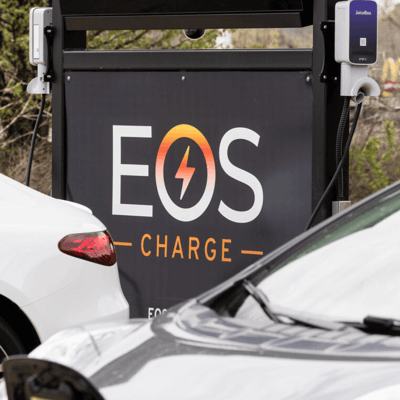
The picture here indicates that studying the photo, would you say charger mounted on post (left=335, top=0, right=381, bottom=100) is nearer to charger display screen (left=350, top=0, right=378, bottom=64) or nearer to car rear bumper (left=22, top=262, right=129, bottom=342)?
charger display screen (left=350, top=0, right=378, bottom=64)

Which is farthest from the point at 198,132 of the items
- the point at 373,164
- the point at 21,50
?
the point at 21,50

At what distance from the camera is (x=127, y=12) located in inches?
249

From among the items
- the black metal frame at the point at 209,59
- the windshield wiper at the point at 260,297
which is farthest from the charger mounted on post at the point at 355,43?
the windshield wiper at the point at 260,297

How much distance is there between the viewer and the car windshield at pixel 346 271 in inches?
101

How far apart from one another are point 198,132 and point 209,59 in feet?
1.68

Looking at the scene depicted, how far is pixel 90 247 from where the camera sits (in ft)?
15.5

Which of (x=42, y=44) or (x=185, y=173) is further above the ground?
(x=42, y=44)

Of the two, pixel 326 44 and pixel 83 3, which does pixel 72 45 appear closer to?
pixel 83 3

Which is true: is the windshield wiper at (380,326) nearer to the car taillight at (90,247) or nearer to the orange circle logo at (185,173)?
the car taillight at (90,247)

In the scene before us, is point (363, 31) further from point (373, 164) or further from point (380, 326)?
point (373, 164)

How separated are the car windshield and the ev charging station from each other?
2622 millimetres

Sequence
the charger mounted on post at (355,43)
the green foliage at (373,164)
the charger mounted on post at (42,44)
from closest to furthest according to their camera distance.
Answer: the charger mounted on post at (355,43), the charger mounted on post at (42,44), the green foliage at (373,164)

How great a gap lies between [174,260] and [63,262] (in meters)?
1.56

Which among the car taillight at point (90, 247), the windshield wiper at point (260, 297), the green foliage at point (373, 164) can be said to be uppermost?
the windshield wiper at point (260, 297)
